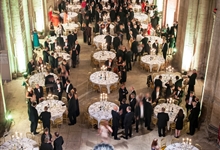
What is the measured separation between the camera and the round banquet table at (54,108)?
15.3 m

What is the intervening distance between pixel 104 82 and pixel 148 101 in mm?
3278

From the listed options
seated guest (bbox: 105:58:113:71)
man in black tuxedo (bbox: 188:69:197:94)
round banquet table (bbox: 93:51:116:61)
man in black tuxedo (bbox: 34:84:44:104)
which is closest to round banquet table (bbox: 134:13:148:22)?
round banquet table (bbox: 93:51:116:61)

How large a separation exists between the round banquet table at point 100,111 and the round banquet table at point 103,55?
4.82 m

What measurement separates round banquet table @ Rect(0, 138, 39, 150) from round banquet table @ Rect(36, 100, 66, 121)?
79.2 inches

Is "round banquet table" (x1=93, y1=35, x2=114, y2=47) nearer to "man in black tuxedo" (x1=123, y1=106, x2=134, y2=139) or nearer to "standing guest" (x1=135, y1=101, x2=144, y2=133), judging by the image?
"standing guest" (x1=135, y1=101, x2=144, y2=133)

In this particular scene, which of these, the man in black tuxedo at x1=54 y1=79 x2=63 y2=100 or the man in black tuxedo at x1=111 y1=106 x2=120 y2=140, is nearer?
the man in black tuxedo at x1=111 y1=106 x2=120 y2=140

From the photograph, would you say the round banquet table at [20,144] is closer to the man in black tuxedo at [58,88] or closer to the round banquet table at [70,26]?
the man in black tuxedo at [58,88]

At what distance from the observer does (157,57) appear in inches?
816

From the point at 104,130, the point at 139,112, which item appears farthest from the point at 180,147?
the point at 104,130

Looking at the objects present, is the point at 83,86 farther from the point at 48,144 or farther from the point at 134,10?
the point at 134,10

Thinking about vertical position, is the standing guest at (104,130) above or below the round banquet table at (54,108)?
below

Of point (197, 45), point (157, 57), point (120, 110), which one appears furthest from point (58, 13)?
point (120, 110)

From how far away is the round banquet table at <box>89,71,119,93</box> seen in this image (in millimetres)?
17833

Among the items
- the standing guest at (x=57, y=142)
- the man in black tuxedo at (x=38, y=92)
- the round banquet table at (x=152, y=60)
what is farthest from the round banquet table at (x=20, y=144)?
the round banquet table at (x=152, y=60)
